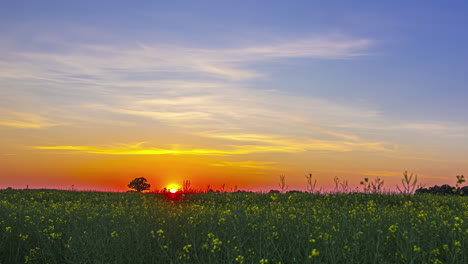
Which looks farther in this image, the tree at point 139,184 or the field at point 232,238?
the tree at point 139,184

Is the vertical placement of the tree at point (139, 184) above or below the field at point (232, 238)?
above

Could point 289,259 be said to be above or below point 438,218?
below

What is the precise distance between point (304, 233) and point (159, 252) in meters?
2.63

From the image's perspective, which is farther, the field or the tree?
the tree

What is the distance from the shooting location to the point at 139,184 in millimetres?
29938

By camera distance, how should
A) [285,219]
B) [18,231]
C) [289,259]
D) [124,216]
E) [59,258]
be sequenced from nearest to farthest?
[289,259]
[59,258]
[285,219]
[18,231]
[124,216]

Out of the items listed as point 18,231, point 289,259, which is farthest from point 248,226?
point 18,231

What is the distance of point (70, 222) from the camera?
34.4ft

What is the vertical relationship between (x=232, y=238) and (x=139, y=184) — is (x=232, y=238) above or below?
below

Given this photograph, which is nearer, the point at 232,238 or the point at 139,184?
the point at 232,238

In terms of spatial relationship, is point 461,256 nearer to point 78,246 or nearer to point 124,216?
point 78,246

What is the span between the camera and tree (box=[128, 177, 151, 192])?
1174 inches

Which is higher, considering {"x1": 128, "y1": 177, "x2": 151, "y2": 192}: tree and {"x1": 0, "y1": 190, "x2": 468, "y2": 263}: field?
{"x1": 128, "y1": 177, "x2": 151, "y2": 192}: tree

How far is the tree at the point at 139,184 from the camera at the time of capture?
29.8m
